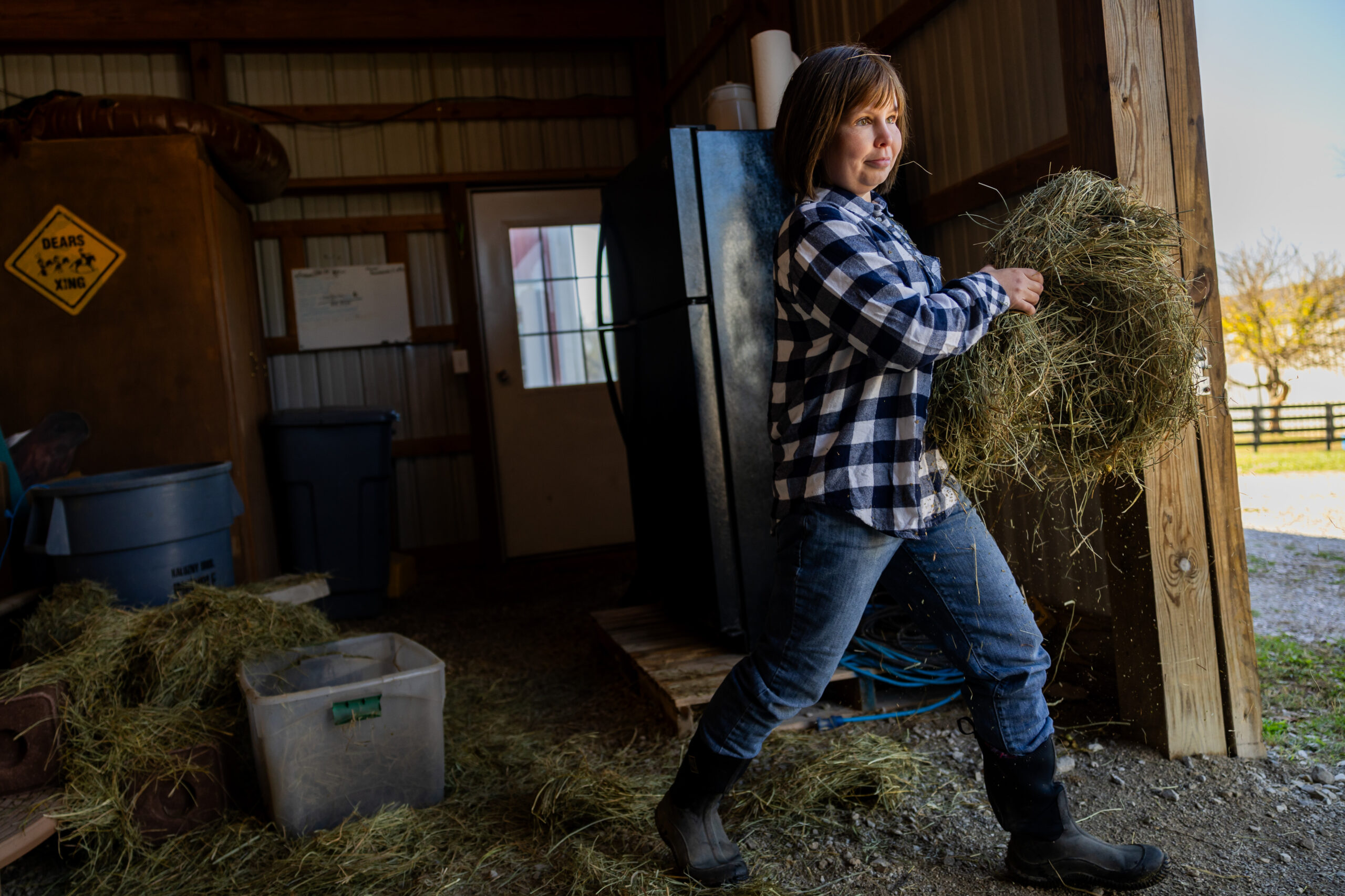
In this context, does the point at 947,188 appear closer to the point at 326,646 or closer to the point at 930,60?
the point at 930,60

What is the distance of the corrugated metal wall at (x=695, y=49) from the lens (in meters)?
4.16

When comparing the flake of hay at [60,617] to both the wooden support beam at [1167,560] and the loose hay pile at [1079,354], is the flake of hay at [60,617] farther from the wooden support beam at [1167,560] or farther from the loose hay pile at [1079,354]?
the wooden support beam at [1167,560]

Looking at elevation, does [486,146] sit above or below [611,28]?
below

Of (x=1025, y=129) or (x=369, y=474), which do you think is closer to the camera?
(x=1025, y=129)

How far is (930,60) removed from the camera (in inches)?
113

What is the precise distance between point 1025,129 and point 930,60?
567 mm

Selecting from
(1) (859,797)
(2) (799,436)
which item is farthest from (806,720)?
(2) (799,436)

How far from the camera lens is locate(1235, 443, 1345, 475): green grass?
5.64 m

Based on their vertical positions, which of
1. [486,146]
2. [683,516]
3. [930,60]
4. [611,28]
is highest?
[611,28]

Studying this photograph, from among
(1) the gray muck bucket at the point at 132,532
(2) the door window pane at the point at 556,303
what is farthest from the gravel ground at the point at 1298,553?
(2) the door window pane at the point at 556,303

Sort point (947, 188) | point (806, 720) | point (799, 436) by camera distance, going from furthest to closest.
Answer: point (947, 188), point (806, 720), point (799, 436)

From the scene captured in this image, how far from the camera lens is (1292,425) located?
6.43m

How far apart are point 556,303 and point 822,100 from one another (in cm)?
409

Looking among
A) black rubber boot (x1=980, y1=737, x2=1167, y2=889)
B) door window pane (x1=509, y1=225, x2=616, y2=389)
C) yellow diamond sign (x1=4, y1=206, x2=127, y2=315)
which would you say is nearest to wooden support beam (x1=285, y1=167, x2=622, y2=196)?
door window pane (x1=509, y1=225, x2=616, y2=389)
